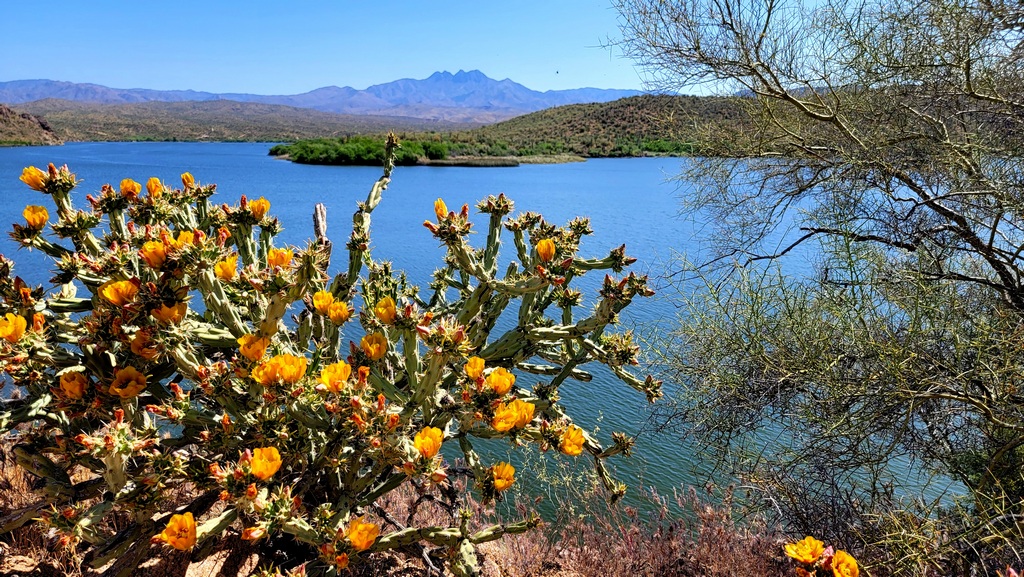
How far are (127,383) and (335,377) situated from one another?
2.57 feet

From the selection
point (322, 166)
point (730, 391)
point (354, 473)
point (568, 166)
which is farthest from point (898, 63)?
point (322, 166)

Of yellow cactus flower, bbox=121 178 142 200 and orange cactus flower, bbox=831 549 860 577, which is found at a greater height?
yellow cactus flower, bbox=121 178 142 200

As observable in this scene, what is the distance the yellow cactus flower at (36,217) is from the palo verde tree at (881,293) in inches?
125

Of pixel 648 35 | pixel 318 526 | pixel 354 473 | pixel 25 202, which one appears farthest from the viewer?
pixel 25 202

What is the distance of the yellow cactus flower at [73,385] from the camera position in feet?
6.27

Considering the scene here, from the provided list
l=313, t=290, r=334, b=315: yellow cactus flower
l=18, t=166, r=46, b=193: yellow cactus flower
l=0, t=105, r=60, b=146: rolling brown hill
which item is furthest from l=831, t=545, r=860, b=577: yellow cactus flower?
l=0, t=105, r=60, b=146: rolling brown hill

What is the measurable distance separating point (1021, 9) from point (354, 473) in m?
4.32

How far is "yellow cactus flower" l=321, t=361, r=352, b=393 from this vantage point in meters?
1.81

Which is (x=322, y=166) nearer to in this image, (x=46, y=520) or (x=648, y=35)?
(x=648, y=35)

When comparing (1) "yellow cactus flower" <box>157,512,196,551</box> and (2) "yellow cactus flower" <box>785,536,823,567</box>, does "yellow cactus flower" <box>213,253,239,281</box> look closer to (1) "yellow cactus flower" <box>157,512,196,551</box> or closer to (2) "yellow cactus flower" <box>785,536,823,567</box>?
(1) "yellow cactus flower" <box>157,512,196,551</box>

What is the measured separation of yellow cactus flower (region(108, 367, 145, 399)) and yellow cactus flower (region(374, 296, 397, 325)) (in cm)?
84

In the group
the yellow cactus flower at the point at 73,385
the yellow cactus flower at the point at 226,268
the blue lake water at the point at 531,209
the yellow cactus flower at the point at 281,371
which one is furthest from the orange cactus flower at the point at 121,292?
the blue lake water at the point at 531,209

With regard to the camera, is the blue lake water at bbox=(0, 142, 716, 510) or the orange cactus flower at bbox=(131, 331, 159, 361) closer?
the orange cactus flower at bbox=(131, 331, 159, 361)

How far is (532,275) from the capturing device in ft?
7.52
